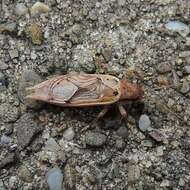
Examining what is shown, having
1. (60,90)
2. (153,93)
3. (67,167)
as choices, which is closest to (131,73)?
(153,93)

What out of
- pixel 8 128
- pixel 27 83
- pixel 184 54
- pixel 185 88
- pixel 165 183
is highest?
pixel 184 54

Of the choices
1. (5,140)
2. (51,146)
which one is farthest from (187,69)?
(5,140)

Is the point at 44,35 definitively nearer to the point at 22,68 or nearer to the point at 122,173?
the point at 22,68

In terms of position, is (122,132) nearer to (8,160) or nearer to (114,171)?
(114,171)

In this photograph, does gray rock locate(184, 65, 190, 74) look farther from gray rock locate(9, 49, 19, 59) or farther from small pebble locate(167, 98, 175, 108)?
gray rock locate(9, 49, 19, 59)

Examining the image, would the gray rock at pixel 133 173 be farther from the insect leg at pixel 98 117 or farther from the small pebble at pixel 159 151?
the insect leg at pixel 98 117
